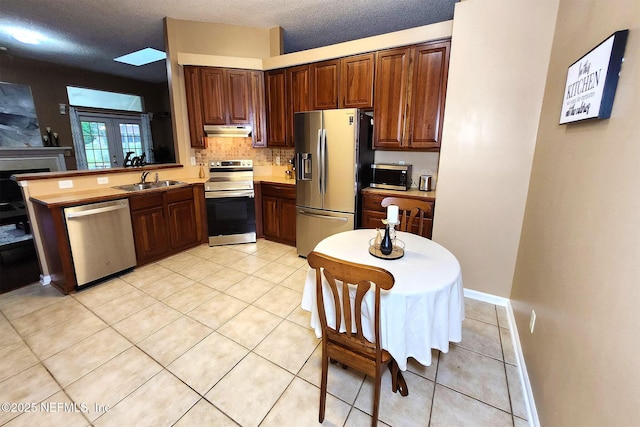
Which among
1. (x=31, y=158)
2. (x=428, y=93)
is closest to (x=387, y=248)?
(x=428, y=93)

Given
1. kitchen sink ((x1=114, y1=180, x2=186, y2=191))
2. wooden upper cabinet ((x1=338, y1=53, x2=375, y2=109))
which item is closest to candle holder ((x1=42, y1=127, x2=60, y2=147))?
kitchen sink ((x1=114, y1=180, x2=186, y2=191))

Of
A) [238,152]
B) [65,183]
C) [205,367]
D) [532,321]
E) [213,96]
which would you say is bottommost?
[205,367]

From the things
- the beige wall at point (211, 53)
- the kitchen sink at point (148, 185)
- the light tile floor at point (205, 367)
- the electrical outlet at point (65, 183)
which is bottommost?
the light tile floor at point (205, 367)

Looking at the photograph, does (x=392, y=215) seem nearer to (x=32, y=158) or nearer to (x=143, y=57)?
(x=143, y=57)

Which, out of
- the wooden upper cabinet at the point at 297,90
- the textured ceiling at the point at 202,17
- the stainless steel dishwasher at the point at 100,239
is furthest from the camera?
the wooden upper cabinet at the point at 297,90

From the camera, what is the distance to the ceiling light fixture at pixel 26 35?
13.3 feet

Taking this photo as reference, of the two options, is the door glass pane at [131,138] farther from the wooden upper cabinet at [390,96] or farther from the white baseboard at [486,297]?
the white baseboard at [486,297]

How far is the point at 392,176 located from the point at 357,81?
3.88 feet

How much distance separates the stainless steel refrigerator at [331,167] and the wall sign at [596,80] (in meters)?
1.84

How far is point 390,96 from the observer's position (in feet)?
10.2

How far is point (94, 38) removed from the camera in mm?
4348

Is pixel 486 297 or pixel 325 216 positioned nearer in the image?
pixel 486 297

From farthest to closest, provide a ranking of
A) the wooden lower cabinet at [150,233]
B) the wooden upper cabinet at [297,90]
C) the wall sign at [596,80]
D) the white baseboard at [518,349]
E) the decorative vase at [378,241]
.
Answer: the wooden upper cabinet at [297,90], the wooden lower cabinet at [150,233], the decorative vase at [378,241], the white baseboard at [518,349], the wall sign at [596,80]

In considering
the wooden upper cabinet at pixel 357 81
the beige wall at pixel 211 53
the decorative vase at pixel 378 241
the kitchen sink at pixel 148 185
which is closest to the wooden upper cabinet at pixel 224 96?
the beige wall at pixel 211 53
